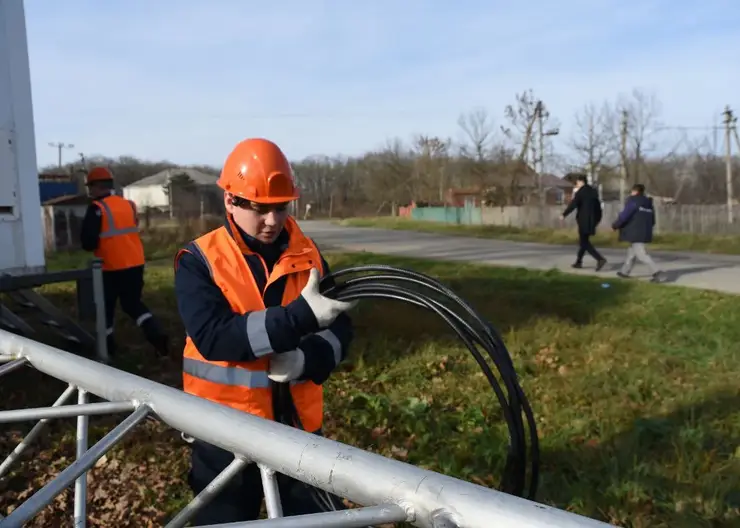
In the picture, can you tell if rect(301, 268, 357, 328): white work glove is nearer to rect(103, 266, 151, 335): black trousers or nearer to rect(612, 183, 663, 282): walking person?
rect(103, 266, 151, 335): black trousers

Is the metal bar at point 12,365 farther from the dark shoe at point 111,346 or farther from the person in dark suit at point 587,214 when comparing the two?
the person in dark suit at point 587,214

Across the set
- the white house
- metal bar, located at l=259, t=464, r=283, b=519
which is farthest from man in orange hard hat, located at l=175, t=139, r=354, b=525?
the white house

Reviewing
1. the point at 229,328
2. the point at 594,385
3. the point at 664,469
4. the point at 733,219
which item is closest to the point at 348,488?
the point at 229,328

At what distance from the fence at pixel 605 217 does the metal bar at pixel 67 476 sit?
25.2 meters

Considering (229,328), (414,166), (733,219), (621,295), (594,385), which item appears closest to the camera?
(229,328)

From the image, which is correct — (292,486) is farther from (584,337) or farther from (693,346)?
(693,346)

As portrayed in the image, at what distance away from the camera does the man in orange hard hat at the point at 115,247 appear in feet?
20.7

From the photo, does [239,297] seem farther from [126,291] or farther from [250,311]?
[126,291]

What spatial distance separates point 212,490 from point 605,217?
30.8 m

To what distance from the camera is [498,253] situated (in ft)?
57.4

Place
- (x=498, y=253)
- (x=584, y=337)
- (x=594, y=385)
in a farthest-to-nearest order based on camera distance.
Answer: (x=498, y=253) < (x=584, y=337) < (x=594, y=385)

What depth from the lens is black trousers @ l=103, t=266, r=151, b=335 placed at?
6.51 meters

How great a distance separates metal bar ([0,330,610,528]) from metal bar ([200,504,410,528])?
0.08 ft

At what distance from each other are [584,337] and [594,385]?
59.5 inches
